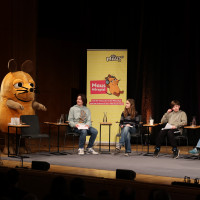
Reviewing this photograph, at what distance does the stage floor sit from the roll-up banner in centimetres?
133

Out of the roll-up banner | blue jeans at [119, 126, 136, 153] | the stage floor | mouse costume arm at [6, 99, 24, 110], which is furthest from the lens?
the roll-up banner

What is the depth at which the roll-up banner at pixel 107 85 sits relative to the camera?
9.44 meters

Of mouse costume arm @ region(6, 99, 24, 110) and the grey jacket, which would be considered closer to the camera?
mouse costume arm @ region(6, 99, 24, 110)

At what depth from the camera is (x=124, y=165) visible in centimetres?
678

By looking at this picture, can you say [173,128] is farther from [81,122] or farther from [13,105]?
[13,105]

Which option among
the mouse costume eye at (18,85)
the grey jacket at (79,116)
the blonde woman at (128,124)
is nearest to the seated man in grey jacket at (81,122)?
the grey jacket at (79,116)

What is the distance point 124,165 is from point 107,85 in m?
3.06

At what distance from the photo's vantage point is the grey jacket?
822 centimetres

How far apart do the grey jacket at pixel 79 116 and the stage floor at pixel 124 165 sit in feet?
2.15

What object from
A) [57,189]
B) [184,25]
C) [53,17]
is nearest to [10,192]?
[57,189]

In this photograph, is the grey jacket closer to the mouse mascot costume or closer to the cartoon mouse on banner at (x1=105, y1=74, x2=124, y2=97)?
the mouse mascot costume

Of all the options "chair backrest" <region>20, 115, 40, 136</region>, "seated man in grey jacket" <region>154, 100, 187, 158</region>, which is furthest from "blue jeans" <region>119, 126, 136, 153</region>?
"chair backrest" <region>20, 115, 40, 136</region>

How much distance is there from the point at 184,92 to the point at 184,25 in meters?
1.53

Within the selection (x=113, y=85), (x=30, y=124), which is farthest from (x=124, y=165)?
(x=113, y=85)
